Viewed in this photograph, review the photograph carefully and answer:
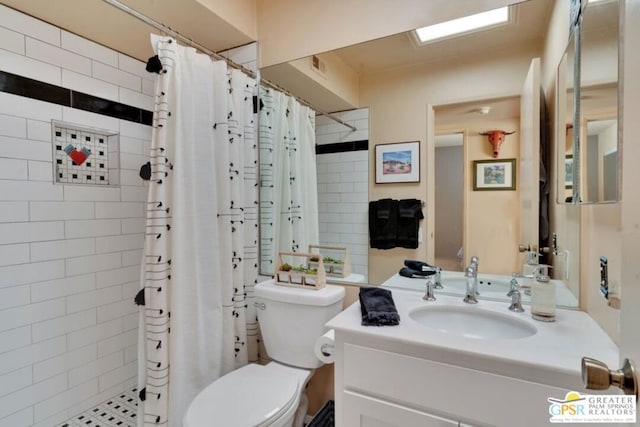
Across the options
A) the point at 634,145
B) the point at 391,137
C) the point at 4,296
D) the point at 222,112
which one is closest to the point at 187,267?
the point at 222,112

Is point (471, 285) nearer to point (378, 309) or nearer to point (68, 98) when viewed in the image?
point (378, 309)

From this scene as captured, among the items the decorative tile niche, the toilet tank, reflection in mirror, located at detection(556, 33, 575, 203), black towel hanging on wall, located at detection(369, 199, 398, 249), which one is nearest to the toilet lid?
the toilet tank

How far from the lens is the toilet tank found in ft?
4.67

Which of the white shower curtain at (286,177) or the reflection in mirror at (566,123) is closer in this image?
the reflection in mirror at (566,123)

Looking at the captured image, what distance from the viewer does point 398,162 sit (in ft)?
5.09

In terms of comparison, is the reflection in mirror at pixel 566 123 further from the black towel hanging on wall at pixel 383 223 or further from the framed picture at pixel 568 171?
the black towel hanging on wall at pixel 383 223

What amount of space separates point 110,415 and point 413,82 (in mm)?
2521

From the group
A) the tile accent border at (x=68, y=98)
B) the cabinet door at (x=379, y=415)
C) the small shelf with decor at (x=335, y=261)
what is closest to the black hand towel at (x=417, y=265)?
the small shelf with decor at (x=335, y=261)

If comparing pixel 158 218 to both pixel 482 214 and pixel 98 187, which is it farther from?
pixel 482 214

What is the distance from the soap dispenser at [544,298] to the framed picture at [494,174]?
15.6 inches

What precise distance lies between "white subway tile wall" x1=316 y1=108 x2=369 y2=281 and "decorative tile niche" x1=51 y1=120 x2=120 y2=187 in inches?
52.1

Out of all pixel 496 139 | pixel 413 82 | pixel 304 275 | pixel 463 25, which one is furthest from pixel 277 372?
pixel 463 25

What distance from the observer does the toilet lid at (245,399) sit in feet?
3.53

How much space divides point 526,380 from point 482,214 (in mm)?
694
